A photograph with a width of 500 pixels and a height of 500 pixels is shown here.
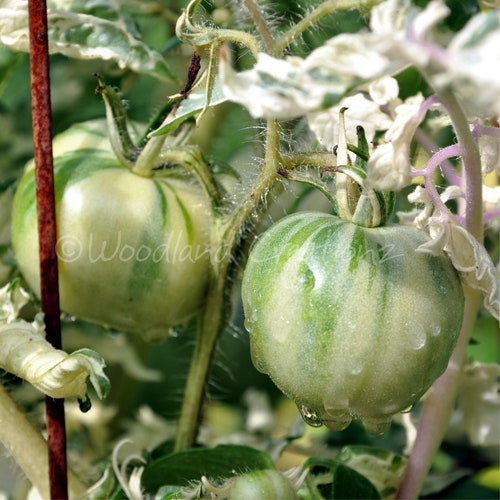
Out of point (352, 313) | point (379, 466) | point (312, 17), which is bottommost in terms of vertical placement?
point (379, 466)

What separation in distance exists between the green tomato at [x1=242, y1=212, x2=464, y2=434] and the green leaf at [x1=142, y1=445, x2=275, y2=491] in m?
0.15

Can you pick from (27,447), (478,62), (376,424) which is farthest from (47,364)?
(478,62)

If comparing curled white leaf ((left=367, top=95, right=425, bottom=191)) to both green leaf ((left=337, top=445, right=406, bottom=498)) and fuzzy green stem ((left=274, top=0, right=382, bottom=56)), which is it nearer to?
fuzzy green stem ((left=274, top=0, right=382, bottom=56))

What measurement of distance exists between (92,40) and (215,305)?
204mm

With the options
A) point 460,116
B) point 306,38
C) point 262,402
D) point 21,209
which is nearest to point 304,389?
point 460,116

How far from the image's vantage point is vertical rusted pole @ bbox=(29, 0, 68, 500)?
53 centimetres

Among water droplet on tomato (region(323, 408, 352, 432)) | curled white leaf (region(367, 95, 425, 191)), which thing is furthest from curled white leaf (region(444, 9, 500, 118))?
water droplet on tomato (region(323, 408, 352, 432))

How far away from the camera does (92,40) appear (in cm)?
66

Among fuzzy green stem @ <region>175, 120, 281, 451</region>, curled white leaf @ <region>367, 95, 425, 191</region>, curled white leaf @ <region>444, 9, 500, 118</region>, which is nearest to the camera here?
curled white leaf @ <region>444, 9, 500, 118</region>

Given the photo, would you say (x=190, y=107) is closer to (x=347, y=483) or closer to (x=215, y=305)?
(x=215, y=305)

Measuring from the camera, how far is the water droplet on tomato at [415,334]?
18.9 inches

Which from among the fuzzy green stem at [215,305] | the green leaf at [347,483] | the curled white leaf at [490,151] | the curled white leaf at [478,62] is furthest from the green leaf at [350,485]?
the curled white leaf at [478,62]

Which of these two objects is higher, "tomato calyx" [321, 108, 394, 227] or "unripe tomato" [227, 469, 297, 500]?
"tomato calyx" [321, 108, 394, 227]

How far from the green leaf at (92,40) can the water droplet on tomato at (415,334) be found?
28 cm
